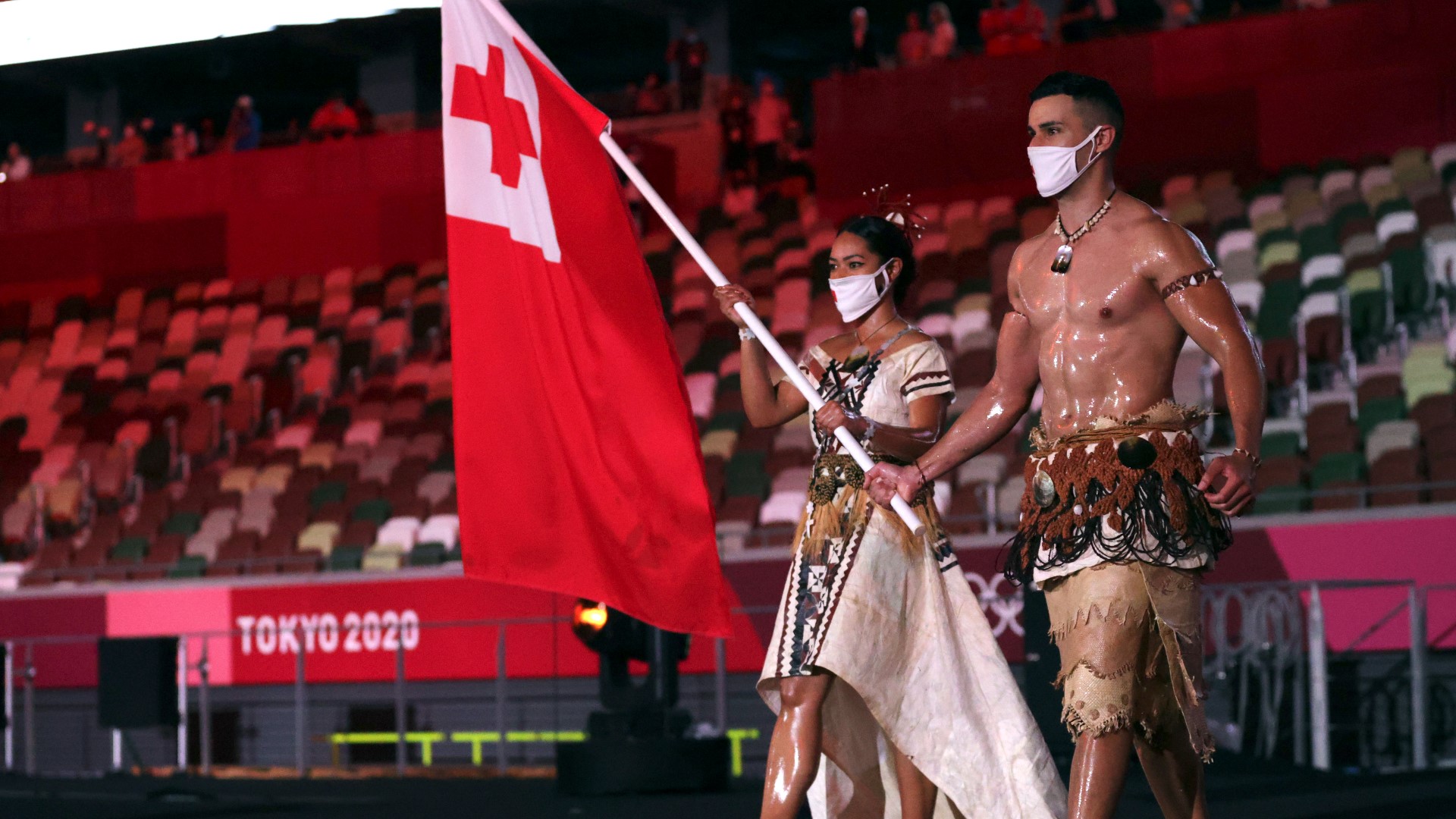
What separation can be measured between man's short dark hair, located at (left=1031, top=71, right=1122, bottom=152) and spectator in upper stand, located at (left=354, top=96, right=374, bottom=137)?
16141mm

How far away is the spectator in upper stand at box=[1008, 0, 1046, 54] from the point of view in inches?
619

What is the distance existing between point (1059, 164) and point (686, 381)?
21.0ft

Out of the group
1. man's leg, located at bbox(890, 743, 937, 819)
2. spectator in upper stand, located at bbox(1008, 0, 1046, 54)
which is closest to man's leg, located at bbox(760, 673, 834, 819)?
man's leg, located at bbox(890, 743, 937, 819)

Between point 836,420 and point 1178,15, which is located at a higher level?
point 1178,15

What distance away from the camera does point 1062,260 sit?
383cm

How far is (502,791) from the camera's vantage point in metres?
8.25

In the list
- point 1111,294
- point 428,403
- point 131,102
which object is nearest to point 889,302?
point 1111,294

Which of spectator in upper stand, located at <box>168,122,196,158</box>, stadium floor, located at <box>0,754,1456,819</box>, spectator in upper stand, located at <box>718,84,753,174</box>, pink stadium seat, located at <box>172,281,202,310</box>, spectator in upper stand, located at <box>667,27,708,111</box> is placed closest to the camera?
stadium floor, located at <box>0,754,1456,819</box>

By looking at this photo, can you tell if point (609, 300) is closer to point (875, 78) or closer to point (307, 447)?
point (307, 447)

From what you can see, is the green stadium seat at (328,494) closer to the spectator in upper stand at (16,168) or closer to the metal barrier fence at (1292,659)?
the metal barrier fence at (1292,659)

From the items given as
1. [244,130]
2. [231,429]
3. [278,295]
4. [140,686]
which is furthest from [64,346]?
[140,686]

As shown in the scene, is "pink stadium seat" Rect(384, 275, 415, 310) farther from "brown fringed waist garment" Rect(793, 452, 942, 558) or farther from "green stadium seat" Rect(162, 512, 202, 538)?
"brown fringed waist garment" Rect(793, 452, 942, 558)

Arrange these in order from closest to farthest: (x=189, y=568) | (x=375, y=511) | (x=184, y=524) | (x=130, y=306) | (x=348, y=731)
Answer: (x=348, y=731), (x=375, y=511), (x=189, y=568), (x=184, y=524), (x=130, y=306)

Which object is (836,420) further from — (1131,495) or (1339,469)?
(1339,469)
